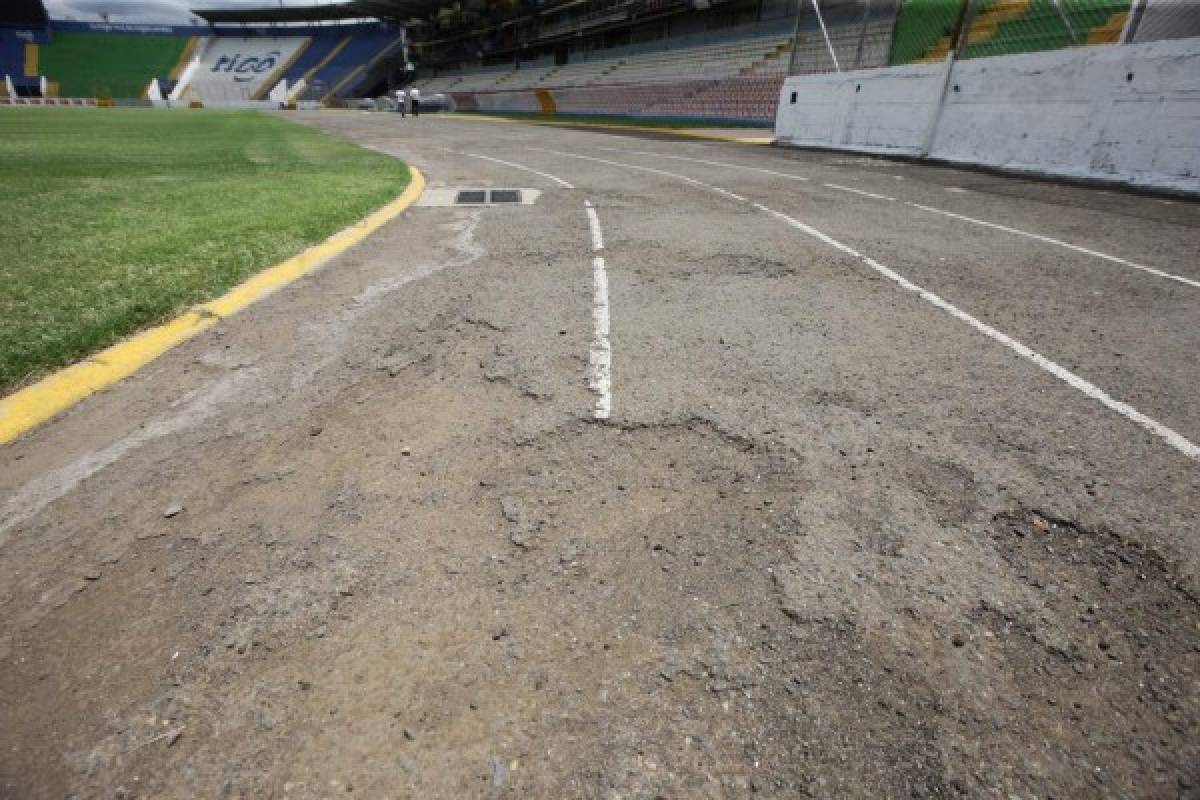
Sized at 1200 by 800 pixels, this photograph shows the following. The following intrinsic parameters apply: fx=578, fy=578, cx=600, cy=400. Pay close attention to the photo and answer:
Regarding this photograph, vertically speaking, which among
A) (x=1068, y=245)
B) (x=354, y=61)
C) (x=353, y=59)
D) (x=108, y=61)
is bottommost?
(x=1068, y=245)

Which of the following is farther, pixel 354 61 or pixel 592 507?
pixel 354 61

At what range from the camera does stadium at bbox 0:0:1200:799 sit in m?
1.55

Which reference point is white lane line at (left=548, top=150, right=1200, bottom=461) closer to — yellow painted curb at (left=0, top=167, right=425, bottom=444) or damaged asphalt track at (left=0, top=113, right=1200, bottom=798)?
damaged asphalt track at (left=0, top=113, right=1200, bottom=798)

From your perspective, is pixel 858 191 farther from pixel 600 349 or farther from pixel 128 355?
pixel 128 355

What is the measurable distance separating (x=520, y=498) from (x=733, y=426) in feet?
3.79

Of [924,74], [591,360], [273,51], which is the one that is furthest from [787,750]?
[273,51]

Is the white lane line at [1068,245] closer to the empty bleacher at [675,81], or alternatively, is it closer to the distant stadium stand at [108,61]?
the empty bleacher at [675,81]

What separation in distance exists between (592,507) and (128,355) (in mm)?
3138

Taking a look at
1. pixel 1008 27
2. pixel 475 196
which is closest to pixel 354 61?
pixel 1008 27

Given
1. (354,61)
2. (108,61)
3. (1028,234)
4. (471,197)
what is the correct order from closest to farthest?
(1028,234) < (471,197) < (108,61) < (354,61)

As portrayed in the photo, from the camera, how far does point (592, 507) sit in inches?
93.4

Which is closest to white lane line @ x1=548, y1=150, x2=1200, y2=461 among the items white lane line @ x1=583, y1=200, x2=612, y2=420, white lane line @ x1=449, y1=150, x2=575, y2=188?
white lane line @ x1=583, y1=200, x2=612, y2=420

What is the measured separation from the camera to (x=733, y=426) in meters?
2.92

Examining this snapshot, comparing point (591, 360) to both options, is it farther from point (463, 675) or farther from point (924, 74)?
point (924, 74)
